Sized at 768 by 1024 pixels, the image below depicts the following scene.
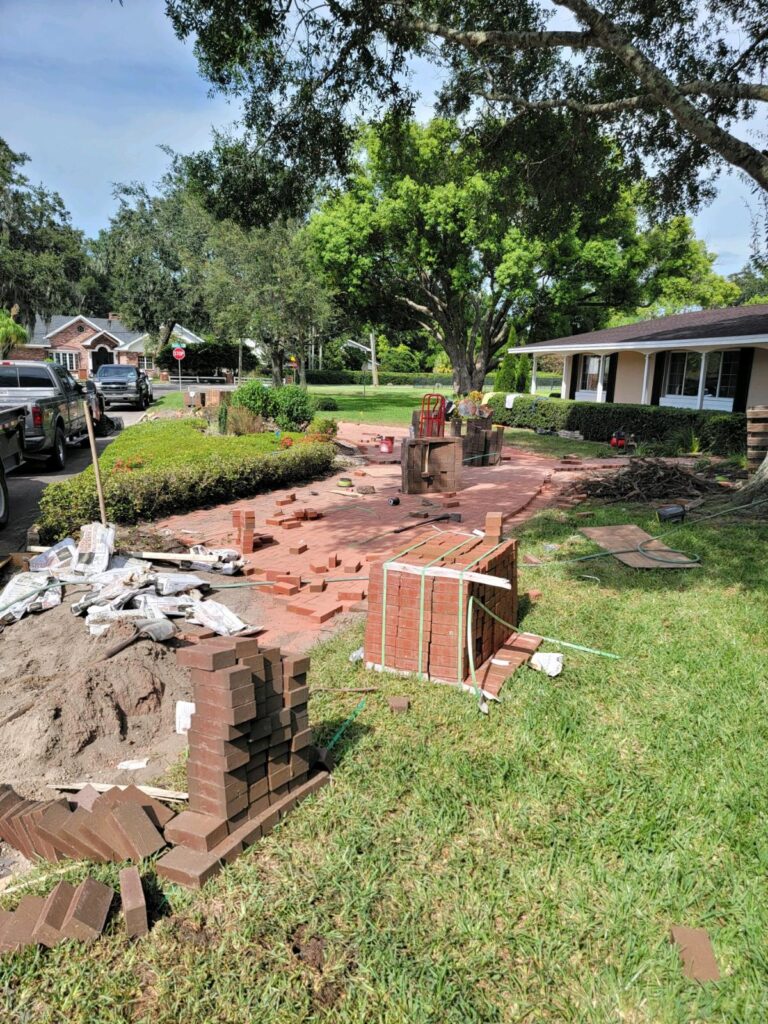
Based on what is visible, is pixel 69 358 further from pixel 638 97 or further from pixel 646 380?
pixel 638 97

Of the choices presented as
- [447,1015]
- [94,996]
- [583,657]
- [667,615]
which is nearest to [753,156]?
[667,615]

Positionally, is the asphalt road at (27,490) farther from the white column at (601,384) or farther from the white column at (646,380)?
the white column at (646,380)

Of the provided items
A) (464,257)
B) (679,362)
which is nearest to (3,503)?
(679,362)

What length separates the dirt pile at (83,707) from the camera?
11.5 feet

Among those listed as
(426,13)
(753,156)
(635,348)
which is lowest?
(635,348)

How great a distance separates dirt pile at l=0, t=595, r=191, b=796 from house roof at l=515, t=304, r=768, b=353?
56.9 feet

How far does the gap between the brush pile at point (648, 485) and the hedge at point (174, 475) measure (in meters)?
4.97

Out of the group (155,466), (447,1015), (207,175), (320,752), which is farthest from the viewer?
(207,175)

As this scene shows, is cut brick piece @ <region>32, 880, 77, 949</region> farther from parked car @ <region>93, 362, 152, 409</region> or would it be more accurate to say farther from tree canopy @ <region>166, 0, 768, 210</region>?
parked car @ <region>93, 362, 152, 409</region>

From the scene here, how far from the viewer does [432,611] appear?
13.8ft

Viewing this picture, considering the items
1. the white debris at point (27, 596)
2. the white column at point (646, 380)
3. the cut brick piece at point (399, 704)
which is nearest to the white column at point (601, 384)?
the white column at point (646, 380)

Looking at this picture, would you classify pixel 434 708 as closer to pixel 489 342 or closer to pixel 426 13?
pixel 426 13

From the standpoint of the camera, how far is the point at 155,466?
9.99m

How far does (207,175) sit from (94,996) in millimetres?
11912
